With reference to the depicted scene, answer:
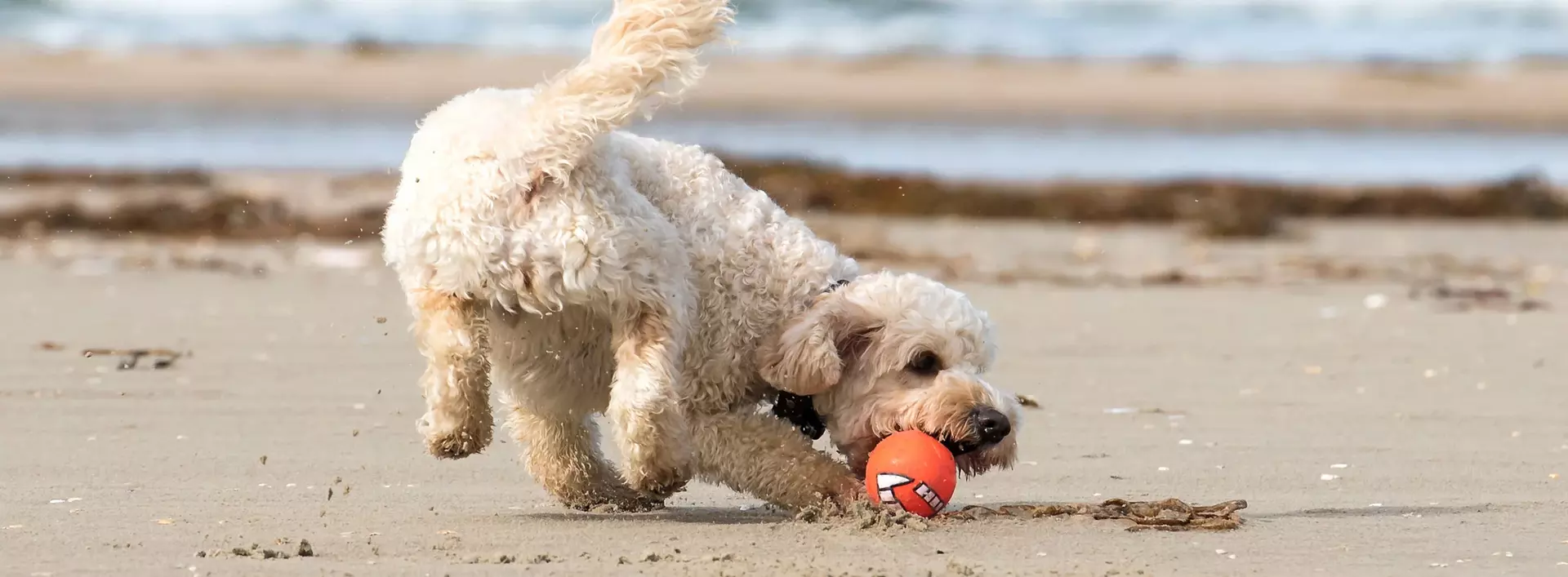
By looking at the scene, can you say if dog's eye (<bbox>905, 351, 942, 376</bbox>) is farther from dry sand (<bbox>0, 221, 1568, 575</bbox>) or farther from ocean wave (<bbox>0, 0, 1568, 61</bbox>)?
ocean wave (<bbox>0, 0, 1568, 61</bbox>)

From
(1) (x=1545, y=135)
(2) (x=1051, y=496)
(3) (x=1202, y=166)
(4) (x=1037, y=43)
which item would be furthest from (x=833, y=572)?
(4) (x=1037, y=43)

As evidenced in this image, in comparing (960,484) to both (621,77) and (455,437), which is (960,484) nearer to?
(455,437)

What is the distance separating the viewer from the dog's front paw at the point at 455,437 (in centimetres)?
543

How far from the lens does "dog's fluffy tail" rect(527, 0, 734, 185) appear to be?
17.0 feet

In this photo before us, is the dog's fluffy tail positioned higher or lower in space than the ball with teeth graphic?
higher

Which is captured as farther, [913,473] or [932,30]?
[932,30]

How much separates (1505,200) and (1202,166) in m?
6.76

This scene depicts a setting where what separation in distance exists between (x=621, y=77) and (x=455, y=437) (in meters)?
1.11

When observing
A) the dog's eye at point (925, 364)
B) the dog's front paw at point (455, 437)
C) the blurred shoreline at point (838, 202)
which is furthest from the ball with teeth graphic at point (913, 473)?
the blurred shoreline at point (838, 202)

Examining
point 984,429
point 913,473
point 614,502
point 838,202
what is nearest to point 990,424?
point 984,429

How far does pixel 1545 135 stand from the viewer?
98.0 feet

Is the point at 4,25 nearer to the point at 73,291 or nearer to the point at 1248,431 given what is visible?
the point at 73,291

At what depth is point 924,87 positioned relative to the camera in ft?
117

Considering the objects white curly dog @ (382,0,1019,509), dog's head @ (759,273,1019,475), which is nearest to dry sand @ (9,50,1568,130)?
white curly dog @ (382,0,1019,509)
